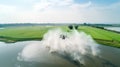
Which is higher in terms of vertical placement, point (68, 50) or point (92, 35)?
point (68, 50)

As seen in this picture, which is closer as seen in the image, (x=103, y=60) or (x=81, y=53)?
(x=103, y=60)

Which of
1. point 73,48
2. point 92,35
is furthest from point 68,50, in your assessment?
point 92,35

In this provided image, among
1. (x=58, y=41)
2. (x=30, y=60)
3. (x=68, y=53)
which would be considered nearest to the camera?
(x=30, y=60)

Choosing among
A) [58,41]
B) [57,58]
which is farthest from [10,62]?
[58,41]

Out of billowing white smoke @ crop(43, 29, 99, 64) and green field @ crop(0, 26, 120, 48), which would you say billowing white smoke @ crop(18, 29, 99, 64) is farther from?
green field @ crop(0, 26, 120, 48)

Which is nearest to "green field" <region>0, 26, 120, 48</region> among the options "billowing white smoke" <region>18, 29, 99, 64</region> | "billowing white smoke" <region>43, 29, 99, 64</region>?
"billowing white smoke" <region>43, 29, 99, 64</region>

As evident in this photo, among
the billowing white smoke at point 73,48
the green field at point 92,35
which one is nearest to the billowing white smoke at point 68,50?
the billowing white smoke at point 73,48

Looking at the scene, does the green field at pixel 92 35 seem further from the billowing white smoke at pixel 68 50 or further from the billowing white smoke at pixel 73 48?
the billowing white smoke at pixel 68 50

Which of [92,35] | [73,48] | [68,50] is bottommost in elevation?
[92,35]

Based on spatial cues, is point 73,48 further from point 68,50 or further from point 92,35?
point 92,35

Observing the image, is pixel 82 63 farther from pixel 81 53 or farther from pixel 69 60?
pixel 81 53

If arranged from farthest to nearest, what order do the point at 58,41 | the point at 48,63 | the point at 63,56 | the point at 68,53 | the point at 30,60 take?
the point at 58,41 < the point at 68,53 < the point at 63,56 < the point at 30,60 < the point at 48,63
